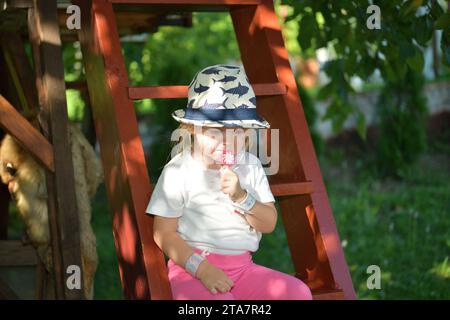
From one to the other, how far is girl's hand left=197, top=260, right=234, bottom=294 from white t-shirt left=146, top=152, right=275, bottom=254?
0.41 feet

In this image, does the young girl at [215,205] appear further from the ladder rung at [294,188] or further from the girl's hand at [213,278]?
the ladder rung at [294,188]

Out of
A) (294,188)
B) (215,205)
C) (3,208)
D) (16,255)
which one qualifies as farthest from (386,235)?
(215,205)

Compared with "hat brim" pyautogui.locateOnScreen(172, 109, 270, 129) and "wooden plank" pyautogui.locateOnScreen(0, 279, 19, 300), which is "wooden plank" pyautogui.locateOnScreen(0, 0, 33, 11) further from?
"wooden plank" pyautogui.locateOnScreen(0, 279, 19, 300)

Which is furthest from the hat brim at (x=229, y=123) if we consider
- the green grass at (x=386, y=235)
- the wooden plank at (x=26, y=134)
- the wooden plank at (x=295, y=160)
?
the green grass at (x=386, y=235)

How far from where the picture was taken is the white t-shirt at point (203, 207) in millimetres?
2971

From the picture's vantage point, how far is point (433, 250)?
628cm

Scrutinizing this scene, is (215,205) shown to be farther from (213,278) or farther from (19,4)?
(19,4)

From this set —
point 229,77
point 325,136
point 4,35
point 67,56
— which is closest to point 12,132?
point 229,77

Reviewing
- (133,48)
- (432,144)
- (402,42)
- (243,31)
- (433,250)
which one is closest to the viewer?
(243,31)

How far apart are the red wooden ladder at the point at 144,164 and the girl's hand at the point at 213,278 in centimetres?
15

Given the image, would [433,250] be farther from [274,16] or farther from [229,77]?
[229,77]

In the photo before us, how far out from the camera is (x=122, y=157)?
3111 mm

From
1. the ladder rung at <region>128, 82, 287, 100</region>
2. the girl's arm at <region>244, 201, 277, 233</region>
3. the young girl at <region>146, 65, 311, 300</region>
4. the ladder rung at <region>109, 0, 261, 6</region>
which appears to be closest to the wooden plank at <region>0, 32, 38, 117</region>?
the ladder rung at <region>109, 0, 261, 6</region>

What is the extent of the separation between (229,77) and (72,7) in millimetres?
857
